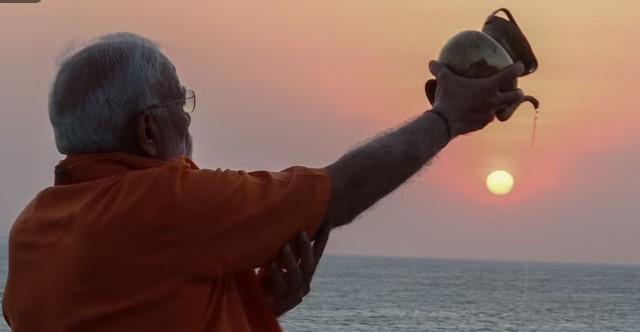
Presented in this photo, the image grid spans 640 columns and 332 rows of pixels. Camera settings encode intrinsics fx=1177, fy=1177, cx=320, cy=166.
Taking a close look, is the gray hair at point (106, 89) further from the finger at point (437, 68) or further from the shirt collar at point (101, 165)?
the finger at point (437, 68)

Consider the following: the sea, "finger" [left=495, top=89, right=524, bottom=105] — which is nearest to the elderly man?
"finger" [left=495, top=89, right=524, bottom=105]

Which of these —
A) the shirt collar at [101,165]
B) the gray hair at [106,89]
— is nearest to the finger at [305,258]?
the shirt collar at [101,165]

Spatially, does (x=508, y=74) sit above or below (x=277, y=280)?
above

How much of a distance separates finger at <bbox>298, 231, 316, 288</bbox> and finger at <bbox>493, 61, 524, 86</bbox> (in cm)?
61

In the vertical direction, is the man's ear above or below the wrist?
below

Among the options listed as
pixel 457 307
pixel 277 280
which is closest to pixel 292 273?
pixel 277 280

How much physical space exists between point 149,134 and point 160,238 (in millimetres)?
287

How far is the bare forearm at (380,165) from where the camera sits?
9.20ft

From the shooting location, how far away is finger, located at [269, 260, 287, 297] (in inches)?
116

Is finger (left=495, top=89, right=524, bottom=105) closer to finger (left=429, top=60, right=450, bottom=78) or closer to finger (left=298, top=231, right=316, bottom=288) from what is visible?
finger (left=429, top=60, right=450, bottom=78)

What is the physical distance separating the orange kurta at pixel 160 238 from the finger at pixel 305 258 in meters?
0.03

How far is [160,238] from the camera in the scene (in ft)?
8.94

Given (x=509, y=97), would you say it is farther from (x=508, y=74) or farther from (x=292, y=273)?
(x=292, y=273)

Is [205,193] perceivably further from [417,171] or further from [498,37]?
[498,37]
